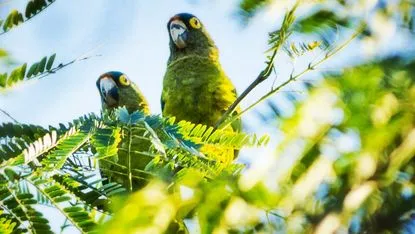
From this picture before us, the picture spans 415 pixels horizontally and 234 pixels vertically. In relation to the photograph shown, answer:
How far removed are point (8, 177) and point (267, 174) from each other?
0.92m

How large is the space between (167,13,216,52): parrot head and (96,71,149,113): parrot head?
1.10ft

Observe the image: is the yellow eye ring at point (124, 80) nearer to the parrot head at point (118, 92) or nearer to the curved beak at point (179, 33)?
the parrot head at point (118, 92)

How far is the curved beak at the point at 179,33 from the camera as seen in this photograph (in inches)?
169

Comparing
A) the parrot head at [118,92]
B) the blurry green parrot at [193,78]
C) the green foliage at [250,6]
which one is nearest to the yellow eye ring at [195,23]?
the blurry green parrot at [193,78]

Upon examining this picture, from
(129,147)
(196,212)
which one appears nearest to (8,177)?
(129,147)

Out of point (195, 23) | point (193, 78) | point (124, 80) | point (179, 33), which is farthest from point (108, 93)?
point (193, 78)

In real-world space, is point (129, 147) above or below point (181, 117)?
above

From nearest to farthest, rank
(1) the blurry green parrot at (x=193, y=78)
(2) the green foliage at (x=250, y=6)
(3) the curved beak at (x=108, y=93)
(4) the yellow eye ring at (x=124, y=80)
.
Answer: (2) the green foliage at (x=250, y=6), (1) the blurry green parrot at (x=193, y=78), (3) the curved beak at (x=108, y=93), (4) the yellow eye ring at (x=124, y=80)

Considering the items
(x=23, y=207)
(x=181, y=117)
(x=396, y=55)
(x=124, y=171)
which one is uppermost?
(x=396, y=55)

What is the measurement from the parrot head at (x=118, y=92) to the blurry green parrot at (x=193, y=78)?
0.32 meters

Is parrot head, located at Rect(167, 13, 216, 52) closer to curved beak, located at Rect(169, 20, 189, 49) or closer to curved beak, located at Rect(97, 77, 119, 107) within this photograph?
curved beak, located at Rect(169, 20, 189, 49)

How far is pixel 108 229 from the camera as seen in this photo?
1.00 feet

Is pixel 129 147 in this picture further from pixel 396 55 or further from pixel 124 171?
pixel 396 55

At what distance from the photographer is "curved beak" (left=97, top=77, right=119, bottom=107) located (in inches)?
167
